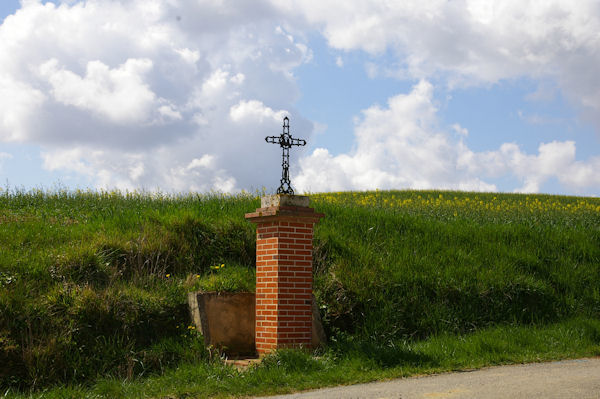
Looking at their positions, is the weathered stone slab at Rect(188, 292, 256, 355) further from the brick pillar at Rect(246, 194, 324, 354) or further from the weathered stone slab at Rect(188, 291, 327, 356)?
the brick pillar at Rect(246, 194, 324, 354)

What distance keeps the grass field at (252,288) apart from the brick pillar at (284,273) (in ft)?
2.15

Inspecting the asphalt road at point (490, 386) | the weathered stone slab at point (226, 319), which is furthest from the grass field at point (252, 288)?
the asphalt road at point (490, 386)

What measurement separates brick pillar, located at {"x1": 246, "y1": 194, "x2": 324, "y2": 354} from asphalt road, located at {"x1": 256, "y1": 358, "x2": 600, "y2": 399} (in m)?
1.87

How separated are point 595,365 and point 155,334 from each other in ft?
24.7

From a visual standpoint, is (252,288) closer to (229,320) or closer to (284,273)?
(229,320)

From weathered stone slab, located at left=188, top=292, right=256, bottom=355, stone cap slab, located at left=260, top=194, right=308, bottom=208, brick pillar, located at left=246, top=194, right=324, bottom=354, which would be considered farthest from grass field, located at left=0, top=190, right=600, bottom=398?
stone cap slab, located at left=260, top=194, right=308, bottom=208

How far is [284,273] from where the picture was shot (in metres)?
9.55

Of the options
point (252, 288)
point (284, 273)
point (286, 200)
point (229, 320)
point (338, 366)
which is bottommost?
point (338, 366)

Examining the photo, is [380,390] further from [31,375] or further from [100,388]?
[31,375]

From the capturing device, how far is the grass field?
353 inches

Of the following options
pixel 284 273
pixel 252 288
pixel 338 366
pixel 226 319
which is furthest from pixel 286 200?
pixel 338 366

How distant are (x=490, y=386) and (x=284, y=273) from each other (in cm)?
366

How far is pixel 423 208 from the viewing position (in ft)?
76.9

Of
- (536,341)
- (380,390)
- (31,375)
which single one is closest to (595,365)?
(536,341)
